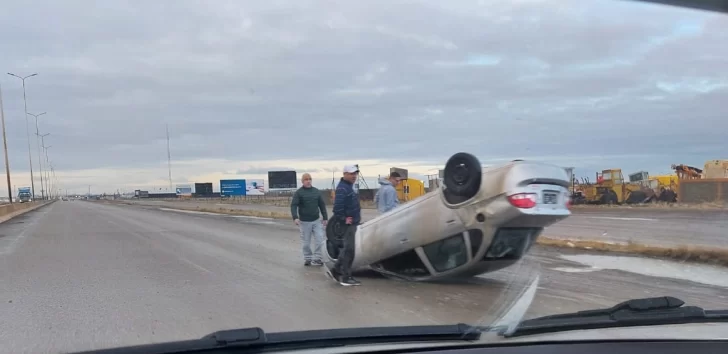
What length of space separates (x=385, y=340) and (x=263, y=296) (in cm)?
479

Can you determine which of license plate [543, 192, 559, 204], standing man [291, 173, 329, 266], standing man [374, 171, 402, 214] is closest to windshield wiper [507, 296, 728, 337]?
license plate [543, 192, 559, 204]

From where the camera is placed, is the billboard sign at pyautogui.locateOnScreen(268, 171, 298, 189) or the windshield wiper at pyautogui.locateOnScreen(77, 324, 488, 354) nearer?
the windshield wiper at pyautogui.locateOnScreen(77, 324, 488, 354)

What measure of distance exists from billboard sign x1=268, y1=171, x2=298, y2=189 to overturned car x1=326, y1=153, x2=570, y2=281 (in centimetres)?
6773

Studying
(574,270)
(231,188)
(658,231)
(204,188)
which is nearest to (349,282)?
(574,270)

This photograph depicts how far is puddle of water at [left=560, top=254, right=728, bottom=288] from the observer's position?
934 cm

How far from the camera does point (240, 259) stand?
12.3m

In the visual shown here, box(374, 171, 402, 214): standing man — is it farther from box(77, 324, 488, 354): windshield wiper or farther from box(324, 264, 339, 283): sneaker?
box(77, 324, 488, 354): windshield wiper

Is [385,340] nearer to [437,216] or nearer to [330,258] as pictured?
[437,216]

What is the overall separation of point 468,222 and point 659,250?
21.1 ft

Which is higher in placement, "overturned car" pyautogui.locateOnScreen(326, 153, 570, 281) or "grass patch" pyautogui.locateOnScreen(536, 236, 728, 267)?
"overturned car" pyautogui.locateOnScreen(326, 153, 570, 281)

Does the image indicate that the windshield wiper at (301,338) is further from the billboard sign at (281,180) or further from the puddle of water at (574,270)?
the billboard sign at (281,180)

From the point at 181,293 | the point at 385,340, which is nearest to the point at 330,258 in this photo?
the point at 181,293

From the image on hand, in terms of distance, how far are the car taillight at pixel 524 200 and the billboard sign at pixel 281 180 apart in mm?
69637

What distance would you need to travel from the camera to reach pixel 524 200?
6.88 meters
